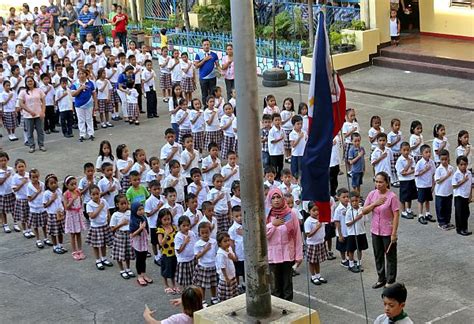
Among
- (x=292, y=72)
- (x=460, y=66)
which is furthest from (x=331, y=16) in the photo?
(x=460, y=66)

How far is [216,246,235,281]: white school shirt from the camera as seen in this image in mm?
11852

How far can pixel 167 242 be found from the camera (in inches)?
496

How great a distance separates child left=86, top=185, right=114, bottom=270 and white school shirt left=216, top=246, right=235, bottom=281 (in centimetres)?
235

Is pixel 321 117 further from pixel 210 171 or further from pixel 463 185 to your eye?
pixel 210 171

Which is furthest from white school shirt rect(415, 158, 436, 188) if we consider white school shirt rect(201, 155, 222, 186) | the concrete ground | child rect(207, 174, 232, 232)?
white school shirt rect(201, 155, 222, 186)

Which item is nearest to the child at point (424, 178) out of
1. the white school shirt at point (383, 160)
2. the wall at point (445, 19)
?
the white school shirt at point (383, 160)

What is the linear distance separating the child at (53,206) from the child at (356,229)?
13.3ft

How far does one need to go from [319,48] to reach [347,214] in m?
4.66

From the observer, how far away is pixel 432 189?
14844 mm

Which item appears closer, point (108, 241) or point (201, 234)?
point (201, 234)

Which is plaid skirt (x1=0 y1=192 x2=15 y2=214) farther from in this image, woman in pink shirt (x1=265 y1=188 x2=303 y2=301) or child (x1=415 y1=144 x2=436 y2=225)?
child (x1=415 y1=144 x2=436 y2=225)

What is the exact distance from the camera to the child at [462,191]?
14055 millimetres

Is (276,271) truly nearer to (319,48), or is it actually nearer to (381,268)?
(381,268)

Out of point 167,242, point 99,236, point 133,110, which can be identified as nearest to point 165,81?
point 133,110
